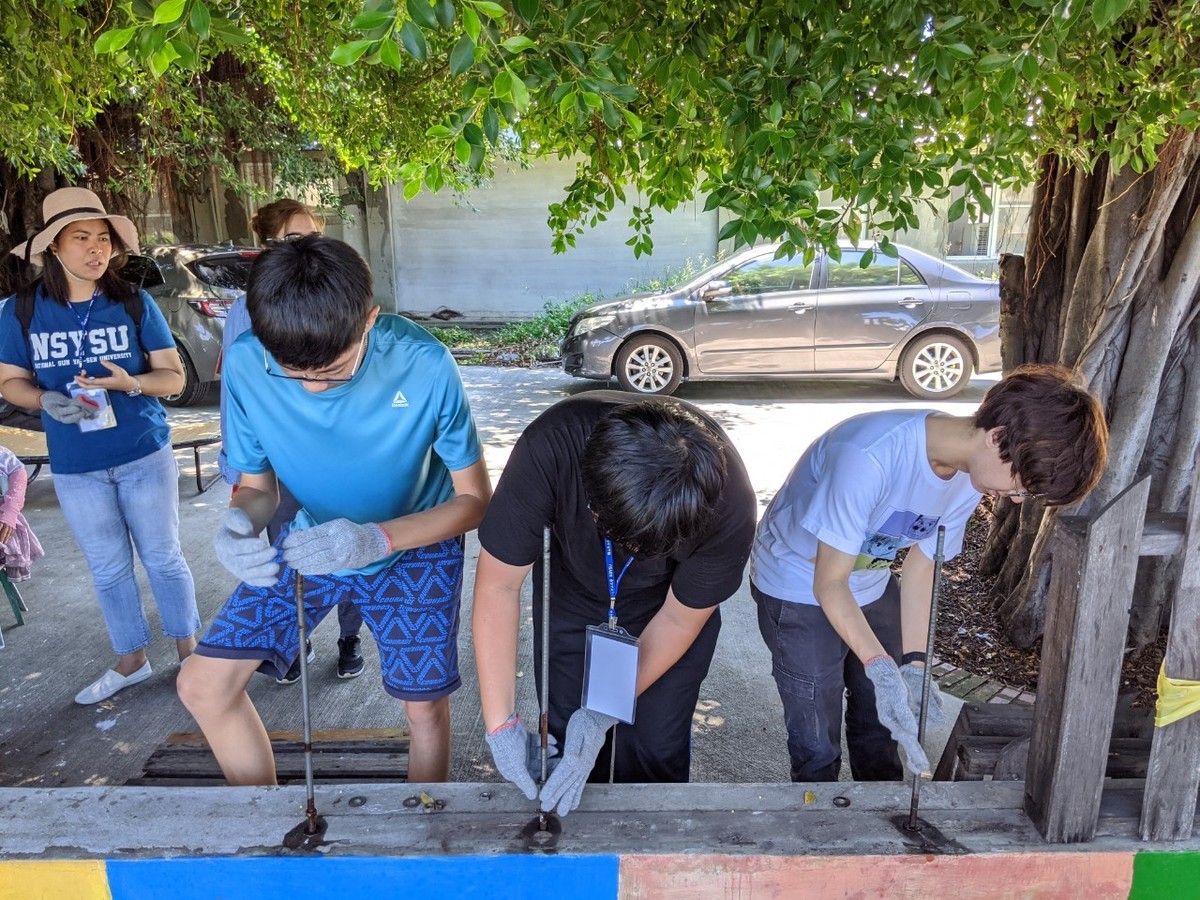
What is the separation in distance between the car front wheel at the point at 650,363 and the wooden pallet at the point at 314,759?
6743 mm

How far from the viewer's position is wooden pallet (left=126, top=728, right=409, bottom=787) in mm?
2396

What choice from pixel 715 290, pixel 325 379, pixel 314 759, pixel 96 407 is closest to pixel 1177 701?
pixel 325 379

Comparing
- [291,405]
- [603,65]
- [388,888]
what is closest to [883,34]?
[603,65]

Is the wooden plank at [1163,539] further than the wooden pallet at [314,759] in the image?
No

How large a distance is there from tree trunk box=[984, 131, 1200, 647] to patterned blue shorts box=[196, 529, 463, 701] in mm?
2698

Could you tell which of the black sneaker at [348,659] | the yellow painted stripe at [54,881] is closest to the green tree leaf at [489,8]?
the yellow painted stripe at [54,881]

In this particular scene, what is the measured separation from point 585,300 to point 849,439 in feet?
38.5

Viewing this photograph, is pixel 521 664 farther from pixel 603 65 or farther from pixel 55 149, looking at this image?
pixel 55 149

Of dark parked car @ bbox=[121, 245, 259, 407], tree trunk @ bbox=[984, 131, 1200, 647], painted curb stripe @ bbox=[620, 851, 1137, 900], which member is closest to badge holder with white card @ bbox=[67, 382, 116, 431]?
painted curb stripe @ bbox=[620, 851, 1137, 900]

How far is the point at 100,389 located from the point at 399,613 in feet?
5.32

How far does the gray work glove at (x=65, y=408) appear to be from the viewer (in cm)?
297

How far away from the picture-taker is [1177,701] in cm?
176

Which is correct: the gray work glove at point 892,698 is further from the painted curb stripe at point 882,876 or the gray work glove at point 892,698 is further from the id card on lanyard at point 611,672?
the id card on lanyard at point 611,672

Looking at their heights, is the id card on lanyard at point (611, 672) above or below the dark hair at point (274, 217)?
below
